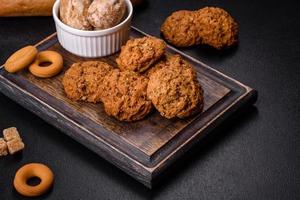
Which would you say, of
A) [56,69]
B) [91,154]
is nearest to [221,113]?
[91,154]

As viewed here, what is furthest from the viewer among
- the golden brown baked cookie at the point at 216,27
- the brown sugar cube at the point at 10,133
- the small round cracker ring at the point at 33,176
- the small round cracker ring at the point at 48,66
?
the golden brown baked cookie at the point at 216,27

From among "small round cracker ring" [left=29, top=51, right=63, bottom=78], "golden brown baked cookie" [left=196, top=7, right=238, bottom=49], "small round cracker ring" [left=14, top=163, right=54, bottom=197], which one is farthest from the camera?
"golden brown baked cookie" [left=196, top=7, right=238, bottom=49]

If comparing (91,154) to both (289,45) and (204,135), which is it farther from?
(289,45)

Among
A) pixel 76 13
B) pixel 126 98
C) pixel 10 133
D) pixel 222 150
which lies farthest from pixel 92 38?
pixel 222 150

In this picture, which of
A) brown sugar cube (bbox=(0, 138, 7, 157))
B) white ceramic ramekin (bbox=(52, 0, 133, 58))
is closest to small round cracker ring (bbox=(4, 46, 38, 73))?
white ceramic ramekin (bbox=(52, 0, 133, 58))

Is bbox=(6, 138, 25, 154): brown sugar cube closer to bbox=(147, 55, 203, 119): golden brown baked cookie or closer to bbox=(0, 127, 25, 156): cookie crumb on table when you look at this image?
bbox=(0, 127, 25, 156): cookie crumb on table

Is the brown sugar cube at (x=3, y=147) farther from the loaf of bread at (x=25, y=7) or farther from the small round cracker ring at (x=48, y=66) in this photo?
the loaf of bread at (x=25, y=7)

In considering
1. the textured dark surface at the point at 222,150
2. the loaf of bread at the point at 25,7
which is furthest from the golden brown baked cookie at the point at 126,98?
the loaf of bread at the point at 25,7

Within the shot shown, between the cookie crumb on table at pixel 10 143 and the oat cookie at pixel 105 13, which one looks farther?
the oat cookie at pixel 105 13
